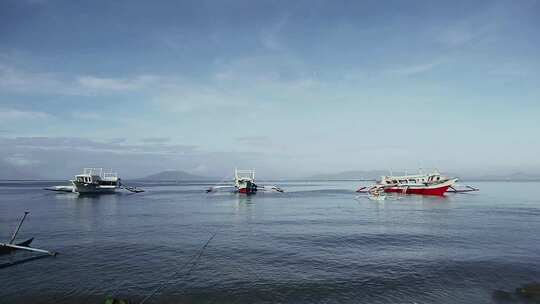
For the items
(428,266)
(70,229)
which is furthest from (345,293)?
(70,229)

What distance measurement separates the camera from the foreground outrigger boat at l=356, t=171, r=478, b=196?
11300 centimetres

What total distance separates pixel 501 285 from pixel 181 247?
2642 centimetres

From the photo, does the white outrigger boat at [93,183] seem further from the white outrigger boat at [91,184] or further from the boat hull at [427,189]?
the boat hull at [427,189]

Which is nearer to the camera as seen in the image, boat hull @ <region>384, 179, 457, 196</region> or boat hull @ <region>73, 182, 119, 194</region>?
boat hull @ <region>384, 179, 457, 196</region>

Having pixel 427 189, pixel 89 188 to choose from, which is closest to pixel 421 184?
pixel 427 189

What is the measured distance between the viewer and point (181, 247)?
1357 inches

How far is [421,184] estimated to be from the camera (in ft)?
390

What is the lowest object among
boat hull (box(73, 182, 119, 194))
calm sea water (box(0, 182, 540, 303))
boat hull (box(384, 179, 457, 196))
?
calm sea water (box(0, 182, 540, 303))

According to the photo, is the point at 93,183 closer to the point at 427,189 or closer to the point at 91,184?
the point at 91,184

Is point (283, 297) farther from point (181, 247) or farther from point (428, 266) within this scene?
point (181, 247)

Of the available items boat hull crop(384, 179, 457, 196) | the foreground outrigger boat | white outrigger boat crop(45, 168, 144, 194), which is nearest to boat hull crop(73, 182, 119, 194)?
white outrigger boat crop(45, 168, 144, 194)

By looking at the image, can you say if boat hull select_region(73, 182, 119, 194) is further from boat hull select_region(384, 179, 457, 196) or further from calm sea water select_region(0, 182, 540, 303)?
boat hull select_region(384, 179, 457, 196)

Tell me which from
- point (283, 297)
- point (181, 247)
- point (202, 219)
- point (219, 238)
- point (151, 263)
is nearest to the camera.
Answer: point (283, 297)

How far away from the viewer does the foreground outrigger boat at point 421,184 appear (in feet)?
371
